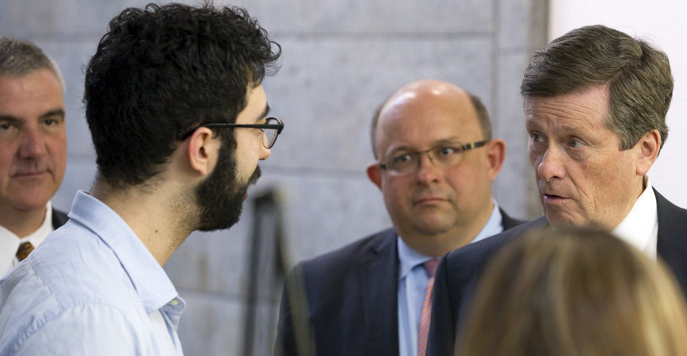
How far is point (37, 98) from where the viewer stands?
3.28m

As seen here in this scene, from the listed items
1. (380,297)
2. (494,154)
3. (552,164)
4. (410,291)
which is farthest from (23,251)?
(552,164)

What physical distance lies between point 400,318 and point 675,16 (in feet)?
5.13

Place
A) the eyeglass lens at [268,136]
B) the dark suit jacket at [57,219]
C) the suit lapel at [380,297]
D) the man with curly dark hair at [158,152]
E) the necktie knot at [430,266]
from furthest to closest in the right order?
the dark suit jacket at [57,219] → the necktie knot at [430,266] → the suit lapel at [380,297] → the eyeglass lens at [268,136] → the man with curly dark hair at [158,152]

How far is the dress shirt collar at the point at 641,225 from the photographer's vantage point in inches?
86.1

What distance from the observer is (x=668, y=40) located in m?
3.18

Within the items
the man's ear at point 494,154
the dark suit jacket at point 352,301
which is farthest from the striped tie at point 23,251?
the man's ear at point 494,154

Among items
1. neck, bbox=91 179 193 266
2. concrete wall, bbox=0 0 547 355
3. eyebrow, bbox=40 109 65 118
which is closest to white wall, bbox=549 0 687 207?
concrete wall, bbox=0 0 547 355

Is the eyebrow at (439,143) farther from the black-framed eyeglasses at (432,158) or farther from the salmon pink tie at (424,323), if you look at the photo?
the salmon pink tie at (424,323)

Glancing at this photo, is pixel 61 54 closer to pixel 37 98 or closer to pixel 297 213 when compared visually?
pixel 297 213

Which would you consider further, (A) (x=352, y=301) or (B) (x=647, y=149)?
(A) (x=352, y=301)

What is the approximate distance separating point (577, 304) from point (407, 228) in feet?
6.78

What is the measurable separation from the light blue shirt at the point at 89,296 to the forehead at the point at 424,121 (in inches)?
55.9

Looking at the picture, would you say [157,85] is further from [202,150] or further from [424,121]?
[424,121]

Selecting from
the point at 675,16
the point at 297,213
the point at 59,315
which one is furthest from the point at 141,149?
the point at 297,213
